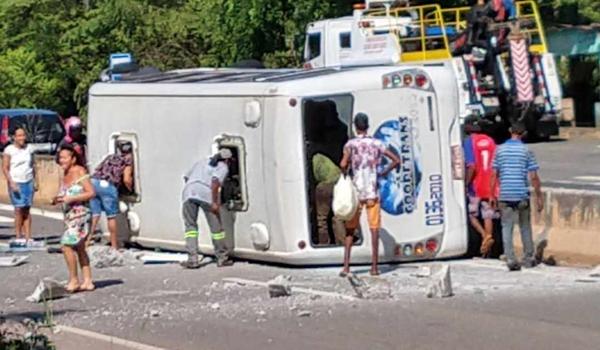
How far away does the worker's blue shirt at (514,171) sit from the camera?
15.5 meters

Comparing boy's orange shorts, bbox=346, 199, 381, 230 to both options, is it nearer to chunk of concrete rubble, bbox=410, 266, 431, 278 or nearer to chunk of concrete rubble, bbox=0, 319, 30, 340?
chunk of concrete rubble, bbox=410, 266, 431, 278

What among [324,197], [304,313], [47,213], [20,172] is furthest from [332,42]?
[304,313]

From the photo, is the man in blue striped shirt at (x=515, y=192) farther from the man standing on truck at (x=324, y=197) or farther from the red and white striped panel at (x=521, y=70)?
the red and white striped panel at (x=521, y=70)

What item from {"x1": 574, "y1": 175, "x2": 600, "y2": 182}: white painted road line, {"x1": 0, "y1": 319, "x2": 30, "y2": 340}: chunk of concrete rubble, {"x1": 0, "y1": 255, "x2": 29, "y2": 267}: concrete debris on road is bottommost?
{"x1": 0, "y1": 255, "x2": 29, "y2": 267}: concrete debris on road

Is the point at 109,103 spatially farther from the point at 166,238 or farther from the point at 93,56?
the point at 93,56

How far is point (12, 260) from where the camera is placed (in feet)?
58.4

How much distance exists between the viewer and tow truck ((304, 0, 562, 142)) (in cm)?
2950

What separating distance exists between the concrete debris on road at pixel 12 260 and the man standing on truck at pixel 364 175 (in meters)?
4.54

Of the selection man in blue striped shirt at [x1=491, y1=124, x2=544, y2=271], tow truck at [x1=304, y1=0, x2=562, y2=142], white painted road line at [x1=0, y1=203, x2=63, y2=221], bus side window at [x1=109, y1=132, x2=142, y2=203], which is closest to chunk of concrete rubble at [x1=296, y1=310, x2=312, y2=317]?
man in blue striped shirt at [x1=491, y1=124, x2=544, y2=271]

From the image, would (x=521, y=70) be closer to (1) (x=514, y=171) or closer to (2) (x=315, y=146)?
(2) (x=315, y=146)

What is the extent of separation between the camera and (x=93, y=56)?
160 ft

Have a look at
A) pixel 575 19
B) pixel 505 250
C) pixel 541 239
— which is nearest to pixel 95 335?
pixel 505 250

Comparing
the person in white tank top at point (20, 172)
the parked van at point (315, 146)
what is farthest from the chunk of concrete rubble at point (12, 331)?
the person in white tank top at point (20, 172)

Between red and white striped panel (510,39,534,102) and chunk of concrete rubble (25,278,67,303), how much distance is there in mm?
16627
